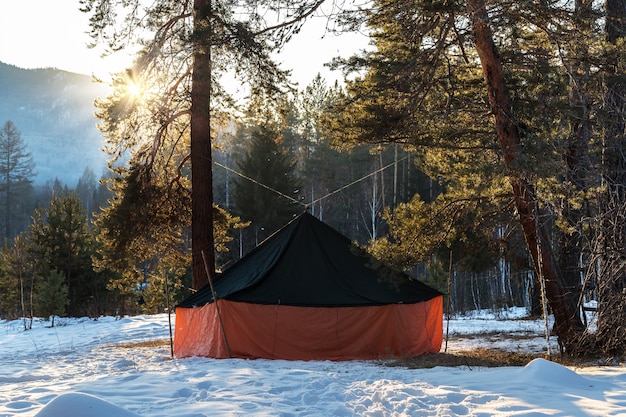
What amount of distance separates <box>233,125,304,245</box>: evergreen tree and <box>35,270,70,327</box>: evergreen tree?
977 centimetres

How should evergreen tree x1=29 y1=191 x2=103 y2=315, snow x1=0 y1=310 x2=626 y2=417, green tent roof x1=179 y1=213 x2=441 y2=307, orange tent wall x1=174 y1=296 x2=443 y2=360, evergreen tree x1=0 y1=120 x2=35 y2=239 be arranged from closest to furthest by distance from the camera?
snow x1=0 y1=310 x2=626 y2=417 → orange tent wall x1=174 y1=296 x2=443 y2=360 → green tent roof x1=179 y1=213 x2=441 y2=307 → evergreen tree x1=29 y1=191 x2=103 y2=315 → evergreen tree x1=0 y1=120 x2=35 y2=239

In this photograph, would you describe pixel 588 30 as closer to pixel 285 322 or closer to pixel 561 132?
pixel 561 132

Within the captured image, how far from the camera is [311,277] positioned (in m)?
10.5

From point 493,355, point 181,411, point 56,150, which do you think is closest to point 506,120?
point 493,355

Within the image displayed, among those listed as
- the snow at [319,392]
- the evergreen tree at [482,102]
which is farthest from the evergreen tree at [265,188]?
the snow at [319,392]

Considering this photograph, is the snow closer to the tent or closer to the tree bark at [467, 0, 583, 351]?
the tent

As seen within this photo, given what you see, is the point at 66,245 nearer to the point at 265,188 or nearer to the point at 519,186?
the point at 265,188

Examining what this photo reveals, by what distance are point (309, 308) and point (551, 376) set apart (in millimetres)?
5126

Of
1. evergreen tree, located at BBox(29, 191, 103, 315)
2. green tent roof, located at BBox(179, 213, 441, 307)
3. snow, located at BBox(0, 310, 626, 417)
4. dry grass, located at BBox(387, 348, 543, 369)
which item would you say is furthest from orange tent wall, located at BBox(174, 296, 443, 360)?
evergreen tree, located at BBox(29, 191, 103, 315)

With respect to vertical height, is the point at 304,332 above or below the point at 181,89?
below

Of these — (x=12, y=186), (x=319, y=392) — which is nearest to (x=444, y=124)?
(x=319, y=392)

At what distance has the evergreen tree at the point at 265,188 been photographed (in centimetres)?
2753

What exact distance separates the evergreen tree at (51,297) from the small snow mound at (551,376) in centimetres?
1776

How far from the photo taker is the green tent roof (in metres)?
10.1
